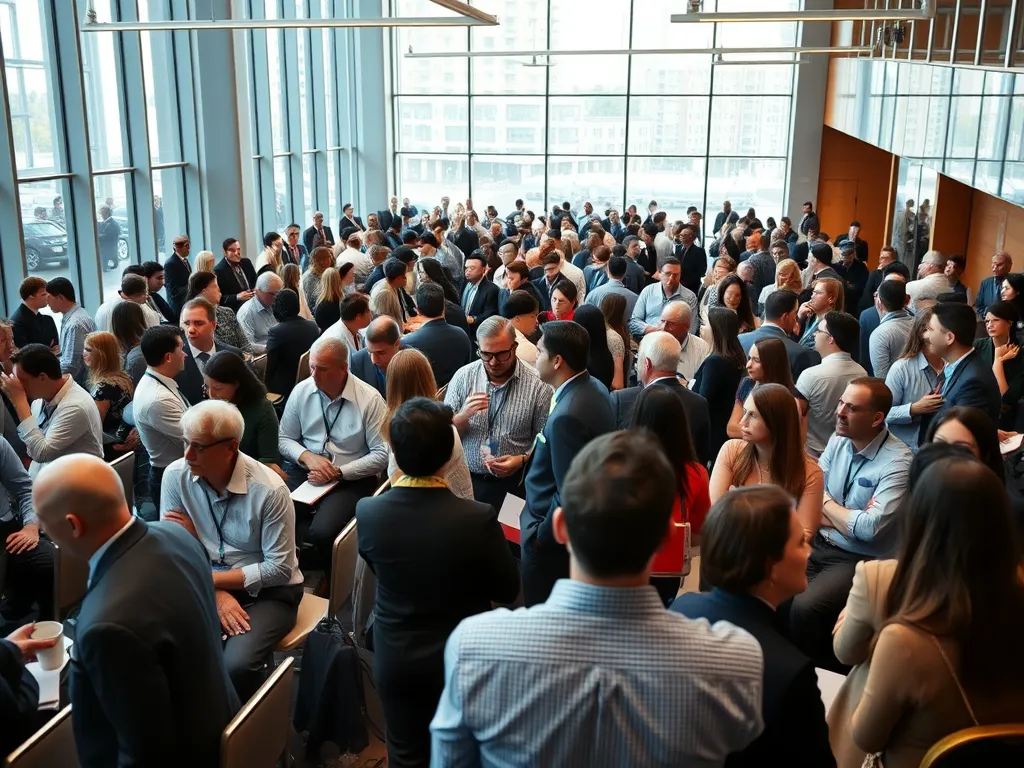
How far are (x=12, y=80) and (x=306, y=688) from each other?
7.75 meters

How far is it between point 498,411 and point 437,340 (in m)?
1.63

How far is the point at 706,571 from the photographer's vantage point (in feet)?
6.64

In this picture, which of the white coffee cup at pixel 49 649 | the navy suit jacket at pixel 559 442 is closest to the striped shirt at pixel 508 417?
the navy suit jacket at pixel 559 442

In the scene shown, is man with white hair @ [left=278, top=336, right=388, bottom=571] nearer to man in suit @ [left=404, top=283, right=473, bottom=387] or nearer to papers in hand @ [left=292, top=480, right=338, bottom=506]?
papers in hand @ [left=292, top=480, right=338, bottom=506]

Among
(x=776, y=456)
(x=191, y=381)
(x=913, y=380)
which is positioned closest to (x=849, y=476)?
(x=776, y=456)

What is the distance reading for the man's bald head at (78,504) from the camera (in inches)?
92.7

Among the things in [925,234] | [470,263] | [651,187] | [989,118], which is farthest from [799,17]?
[651,187]

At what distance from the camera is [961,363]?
16.2 ft

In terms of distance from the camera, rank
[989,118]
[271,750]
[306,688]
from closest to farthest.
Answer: [271,750] → [306,688] → [989,118]

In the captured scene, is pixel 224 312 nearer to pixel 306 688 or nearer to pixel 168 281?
pixel 168 281

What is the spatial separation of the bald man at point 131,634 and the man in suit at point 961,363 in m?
4.00

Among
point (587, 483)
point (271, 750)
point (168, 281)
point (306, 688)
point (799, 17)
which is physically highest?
point (799, 17)

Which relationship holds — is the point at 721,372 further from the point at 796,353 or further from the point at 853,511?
the point at 853,511

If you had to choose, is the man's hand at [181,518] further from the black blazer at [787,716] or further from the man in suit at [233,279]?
the man in suit at [233,279]
